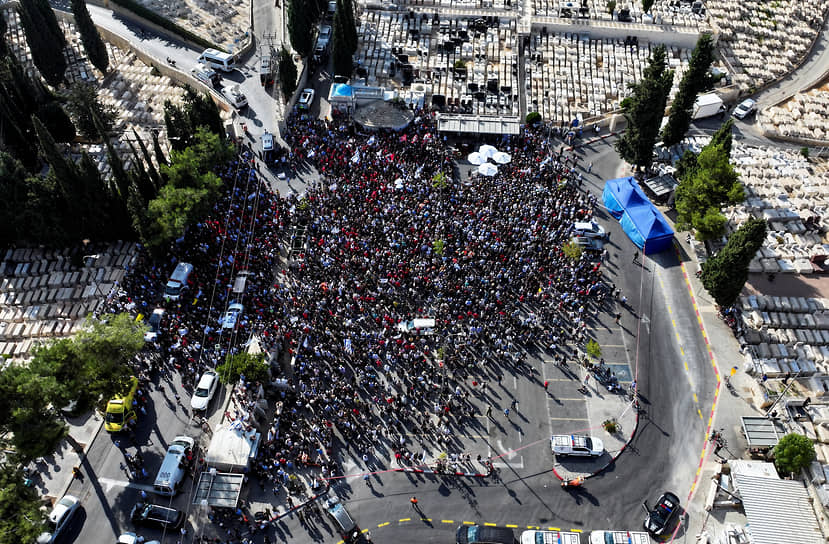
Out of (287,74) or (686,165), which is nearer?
(686,165)

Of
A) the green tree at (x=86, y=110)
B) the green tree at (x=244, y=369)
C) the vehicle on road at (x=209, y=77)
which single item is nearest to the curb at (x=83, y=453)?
the green tree at (x=244, y=369)

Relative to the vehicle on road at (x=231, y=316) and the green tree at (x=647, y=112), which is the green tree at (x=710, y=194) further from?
the vehicle on road at (x=231, y=316)

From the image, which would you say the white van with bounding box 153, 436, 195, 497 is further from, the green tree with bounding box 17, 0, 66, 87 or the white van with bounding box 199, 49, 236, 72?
the green tree with bounding box 17, 0, 66, 87

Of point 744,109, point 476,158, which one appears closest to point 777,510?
point 476,158

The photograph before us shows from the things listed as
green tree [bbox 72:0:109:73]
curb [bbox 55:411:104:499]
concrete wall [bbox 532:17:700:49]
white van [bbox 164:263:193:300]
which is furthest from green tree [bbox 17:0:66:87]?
concrete wall [bbox 532:17:700:49]

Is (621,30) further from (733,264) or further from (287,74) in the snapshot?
(733,264)
